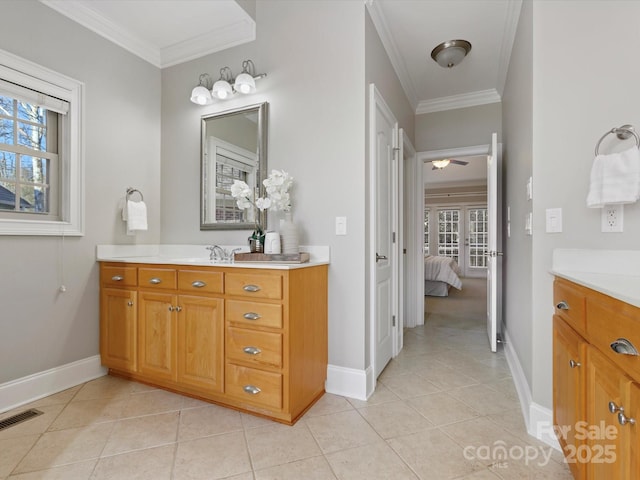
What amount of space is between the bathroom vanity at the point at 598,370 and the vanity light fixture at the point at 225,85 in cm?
240

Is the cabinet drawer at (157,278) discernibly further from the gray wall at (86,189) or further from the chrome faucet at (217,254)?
the gray wall at (86,189)

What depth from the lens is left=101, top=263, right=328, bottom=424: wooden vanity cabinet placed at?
1.83 m

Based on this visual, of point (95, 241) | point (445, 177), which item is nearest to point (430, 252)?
point (445, 177)

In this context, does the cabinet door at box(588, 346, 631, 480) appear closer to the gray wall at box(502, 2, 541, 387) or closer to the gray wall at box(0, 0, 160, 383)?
the gray wall at box(502, 2, 541, 387)

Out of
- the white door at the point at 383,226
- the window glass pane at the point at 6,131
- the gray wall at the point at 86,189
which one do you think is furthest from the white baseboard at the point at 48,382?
the white door at the point at 383,226

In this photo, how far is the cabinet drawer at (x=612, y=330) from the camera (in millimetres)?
839

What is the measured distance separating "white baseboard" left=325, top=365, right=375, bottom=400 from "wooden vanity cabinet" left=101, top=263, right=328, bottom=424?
0.08m

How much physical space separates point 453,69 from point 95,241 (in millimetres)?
3672

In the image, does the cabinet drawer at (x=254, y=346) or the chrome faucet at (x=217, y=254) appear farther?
the chrome faucet at (x=217, y=254)

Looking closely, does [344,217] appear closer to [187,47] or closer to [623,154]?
[623,154]

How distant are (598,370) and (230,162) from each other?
258 centimetres

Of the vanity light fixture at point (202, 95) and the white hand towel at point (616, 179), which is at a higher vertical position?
the vanity light fixture at point (202, 95)

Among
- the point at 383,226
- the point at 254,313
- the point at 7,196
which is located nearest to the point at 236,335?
the point at 254,313

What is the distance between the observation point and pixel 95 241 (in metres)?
2.53
